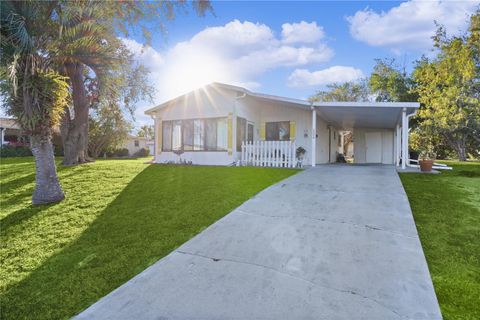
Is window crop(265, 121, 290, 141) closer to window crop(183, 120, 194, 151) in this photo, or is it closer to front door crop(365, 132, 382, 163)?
window crop(183, 120, 194, 151)

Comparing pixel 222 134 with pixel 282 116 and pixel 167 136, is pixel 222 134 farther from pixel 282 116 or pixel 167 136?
pixel 167 136

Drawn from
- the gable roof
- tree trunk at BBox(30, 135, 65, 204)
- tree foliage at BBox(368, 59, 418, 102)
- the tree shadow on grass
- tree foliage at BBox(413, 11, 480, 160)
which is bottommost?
the tree shadow on grass

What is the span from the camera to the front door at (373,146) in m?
18.9

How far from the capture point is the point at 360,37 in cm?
1359

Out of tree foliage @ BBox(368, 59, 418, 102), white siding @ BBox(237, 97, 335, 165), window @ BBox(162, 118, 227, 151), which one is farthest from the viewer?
tree foliage @ BBox(368, 59, 418, 102)

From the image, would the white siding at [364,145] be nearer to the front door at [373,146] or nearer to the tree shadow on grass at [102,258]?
the front door at [373,146]

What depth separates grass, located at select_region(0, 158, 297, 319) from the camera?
352cm

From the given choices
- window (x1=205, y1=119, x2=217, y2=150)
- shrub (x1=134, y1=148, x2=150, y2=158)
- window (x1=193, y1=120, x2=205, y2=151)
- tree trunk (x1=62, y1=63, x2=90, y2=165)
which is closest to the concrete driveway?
window (x1=205, y1=119, x2=217, y2=150)

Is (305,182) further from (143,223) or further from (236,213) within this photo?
(143,223)

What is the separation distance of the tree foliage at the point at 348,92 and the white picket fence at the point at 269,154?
20.1m

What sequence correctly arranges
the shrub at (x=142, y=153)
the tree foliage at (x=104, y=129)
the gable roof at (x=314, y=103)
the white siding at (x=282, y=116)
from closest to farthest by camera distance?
the gable roof at (x=314, y=103), the white siding at (x=282, y=116), the tree foliage at (x=104, y=129), the shrub at (x=142, y=153)

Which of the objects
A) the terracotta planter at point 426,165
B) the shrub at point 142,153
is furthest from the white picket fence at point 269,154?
the shrub at point 142,153

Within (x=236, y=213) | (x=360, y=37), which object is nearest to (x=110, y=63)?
(x=236, y=213)

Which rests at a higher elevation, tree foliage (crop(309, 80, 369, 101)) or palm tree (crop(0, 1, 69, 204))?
tree foliage (crop(309, 80, 369, 101))
